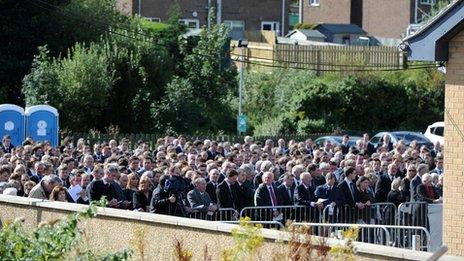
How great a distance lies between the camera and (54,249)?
860 cm

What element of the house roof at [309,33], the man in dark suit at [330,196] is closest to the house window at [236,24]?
the house roof at [309,33]

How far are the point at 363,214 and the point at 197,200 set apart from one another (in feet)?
11.8

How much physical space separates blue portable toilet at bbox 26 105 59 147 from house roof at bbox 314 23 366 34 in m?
36.7

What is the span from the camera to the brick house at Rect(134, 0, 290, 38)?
209 ft

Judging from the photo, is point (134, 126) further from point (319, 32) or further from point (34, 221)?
point (34, 221)

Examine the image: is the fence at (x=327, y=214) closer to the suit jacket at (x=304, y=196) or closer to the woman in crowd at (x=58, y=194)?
the suit jacket at (x=304, y=196)

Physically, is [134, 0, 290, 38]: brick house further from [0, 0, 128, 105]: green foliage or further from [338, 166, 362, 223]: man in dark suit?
[338, 166, 362, 223]: man in dark suit

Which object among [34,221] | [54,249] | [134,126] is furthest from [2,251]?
[134,126]

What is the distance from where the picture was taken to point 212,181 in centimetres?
1991

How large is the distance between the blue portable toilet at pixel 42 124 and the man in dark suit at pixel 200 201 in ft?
56.9

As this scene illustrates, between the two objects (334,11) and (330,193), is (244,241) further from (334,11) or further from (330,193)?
(334,11)

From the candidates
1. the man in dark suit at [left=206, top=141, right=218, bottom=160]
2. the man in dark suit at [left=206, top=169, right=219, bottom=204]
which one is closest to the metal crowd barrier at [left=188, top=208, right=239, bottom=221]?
the man in dark suit at [left=206, top=169, right=219, bottom=204]

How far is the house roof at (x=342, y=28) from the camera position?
70.0 meters

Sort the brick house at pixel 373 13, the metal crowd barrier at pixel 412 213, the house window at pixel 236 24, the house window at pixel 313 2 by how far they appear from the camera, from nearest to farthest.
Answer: the metal crowd barrier at pixel 412 213
the house window at pixel 236 24
the brick house at pixel 373 13
the house window at pixel 313 2
